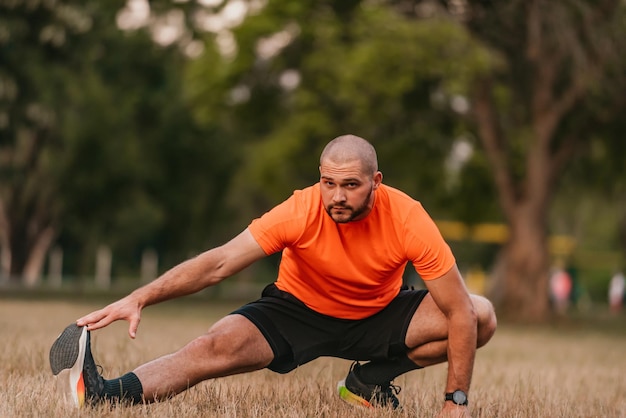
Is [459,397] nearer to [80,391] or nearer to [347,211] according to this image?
[347,211]

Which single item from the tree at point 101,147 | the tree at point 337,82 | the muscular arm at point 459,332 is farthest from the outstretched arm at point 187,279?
the tree at point 101,147

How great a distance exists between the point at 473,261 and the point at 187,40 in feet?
115

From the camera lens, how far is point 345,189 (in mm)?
5543

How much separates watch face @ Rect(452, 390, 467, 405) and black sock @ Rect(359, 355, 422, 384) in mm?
683

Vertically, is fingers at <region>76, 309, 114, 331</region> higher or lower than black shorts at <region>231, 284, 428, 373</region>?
lower

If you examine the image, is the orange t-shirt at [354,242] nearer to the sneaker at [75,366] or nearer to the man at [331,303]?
the man at [331,303]

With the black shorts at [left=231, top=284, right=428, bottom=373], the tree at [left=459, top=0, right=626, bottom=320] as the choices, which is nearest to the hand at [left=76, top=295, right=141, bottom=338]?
the black shorts at [left=231, top=284, right=428, bottom=373]

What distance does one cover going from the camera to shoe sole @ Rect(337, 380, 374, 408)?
6.37 m

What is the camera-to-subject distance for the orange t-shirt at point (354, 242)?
18.5 ft

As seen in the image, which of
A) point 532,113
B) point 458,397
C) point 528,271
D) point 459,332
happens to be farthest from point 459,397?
point 532,113

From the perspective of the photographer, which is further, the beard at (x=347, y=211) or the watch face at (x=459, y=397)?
the watch face at (x=459, y=397)

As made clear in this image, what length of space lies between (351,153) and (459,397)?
1374mm

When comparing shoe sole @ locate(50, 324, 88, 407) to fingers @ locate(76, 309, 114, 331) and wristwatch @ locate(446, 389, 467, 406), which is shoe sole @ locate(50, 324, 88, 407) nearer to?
fingers @ locate(76, 309, 114, 331)

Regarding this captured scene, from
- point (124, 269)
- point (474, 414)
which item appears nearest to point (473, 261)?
point (124, 269)
